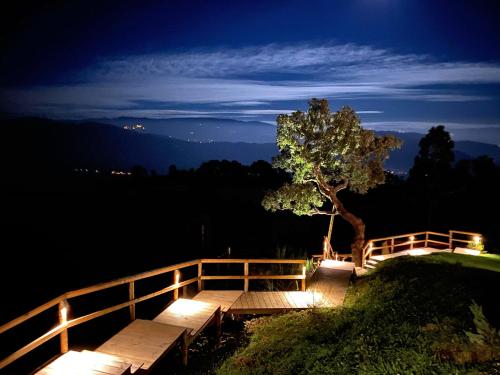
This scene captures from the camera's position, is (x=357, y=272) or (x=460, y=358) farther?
(x=357, y=272)

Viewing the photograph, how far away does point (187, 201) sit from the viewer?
34656mm

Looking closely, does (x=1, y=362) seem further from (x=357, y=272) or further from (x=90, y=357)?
(x=357, y=272)

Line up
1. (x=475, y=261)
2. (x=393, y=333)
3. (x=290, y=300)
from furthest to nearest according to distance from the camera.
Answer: (x=475, y=261), (x=290, y=300), (x=393, y=333)

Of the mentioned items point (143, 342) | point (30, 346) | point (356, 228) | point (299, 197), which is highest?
point (299, 197)

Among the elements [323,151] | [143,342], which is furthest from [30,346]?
[323,151]

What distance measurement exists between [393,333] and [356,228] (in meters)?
7.71

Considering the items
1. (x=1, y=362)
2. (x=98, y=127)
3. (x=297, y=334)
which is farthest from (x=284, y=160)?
(x=98, y=127)

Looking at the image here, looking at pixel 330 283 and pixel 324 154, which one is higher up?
pixel 324 154

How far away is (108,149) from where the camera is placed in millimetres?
124812

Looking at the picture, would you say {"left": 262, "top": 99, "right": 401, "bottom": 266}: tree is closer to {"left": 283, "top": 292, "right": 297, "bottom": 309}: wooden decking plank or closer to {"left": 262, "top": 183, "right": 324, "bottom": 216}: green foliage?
{"left": 262, "top": 183, "right": 324, "bottom": 216}: green foliage

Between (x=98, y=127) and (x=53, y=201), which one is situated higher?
(x=98, y=127)

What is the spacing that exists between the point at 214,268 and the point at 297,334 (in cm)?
1128

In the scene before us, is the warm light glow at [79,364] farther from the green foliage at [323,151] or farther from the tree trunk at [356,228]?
the tree trunk at [356,228]

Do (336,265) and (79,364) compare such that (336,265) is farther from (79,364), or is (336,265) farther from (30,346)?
(30,346)
